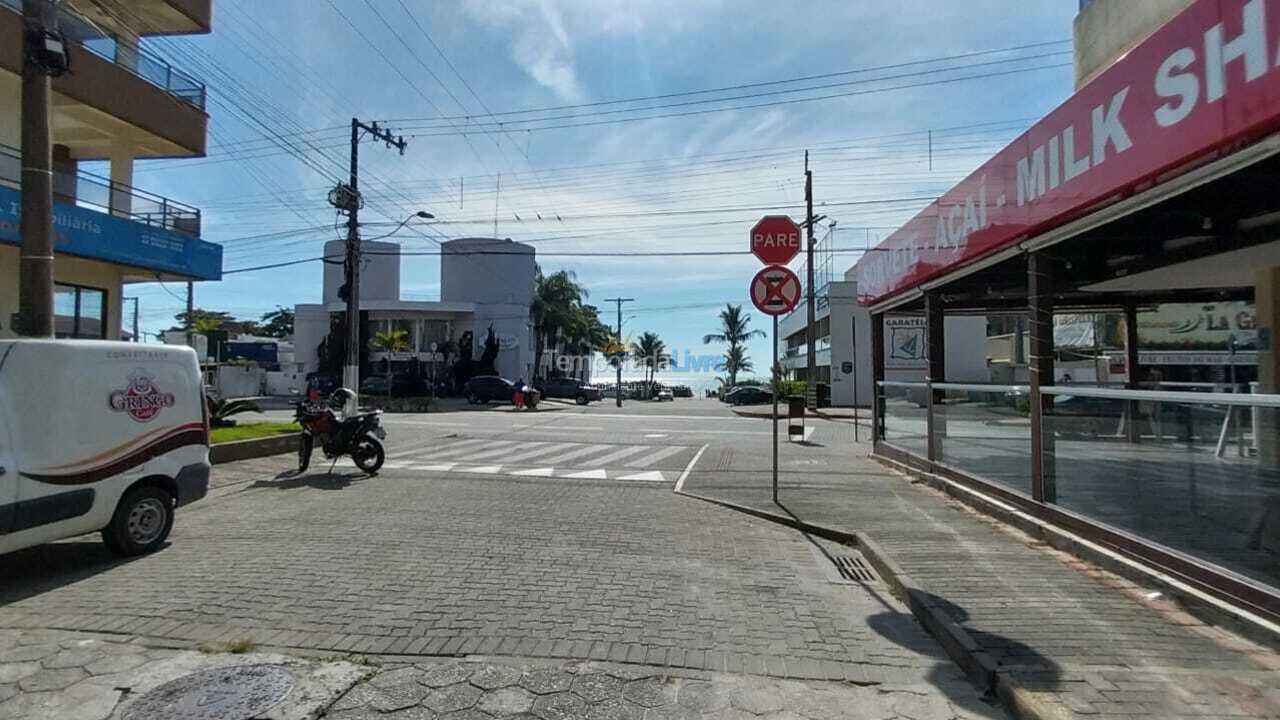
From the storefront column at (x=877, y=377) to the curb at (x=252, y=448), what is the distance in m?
10.6

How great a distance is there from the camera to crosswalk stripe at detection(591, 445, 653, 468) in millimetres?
14602

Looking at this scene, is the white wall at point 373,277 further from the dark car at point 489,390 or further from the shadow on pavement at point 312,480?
the shadow on pavement at point 312,480

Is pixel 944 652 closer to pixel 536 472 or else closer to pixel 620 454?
pixel 536 472

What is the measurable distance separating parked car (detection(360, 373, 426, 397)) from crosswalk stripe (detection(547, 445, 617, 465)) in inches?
1055

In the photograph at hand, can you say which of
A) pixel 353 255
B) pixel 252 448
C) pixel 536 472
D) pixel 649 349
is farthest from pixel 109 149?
pixel 649 349

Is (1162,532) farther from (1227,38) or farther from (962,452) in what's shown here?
(962,452)

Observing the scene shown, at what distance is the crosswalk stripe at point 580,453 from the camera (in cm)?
1459

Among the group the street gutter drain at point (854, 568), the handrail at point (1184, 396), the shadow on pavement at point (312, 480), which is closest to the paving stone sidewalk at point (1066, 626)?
the street gutter drain at point (854, 568)

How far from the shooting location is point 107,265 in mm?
17188

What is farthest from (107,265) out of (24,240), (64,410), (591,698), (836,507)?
(591,698)

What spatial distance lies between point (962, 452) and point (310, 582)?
792cm

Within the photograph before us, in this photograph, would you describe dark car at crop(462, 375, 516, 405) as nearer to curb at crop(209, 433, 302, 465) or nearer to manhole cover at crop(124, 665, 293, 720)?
curb at crop(209, 433, 302, 465)

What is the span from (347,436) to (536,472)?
3.12 meters

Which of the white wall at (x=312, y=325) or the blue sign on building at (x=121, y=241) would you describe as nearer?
the blue sign on building at (x=121, y=241)
